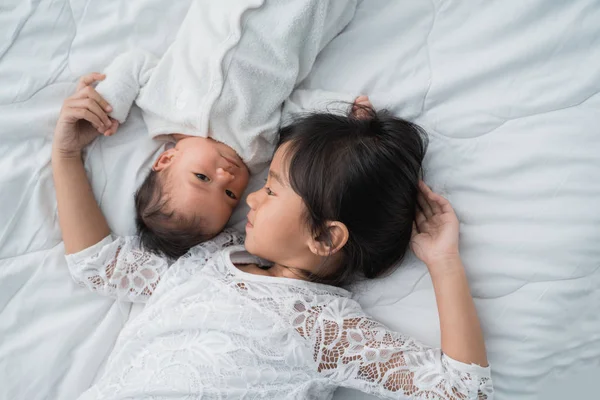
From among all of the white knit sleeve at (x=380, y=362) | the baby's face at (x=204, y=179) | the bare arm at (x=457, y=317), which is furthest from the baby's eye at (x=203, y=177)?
the bare arm at (x=457, y=317)

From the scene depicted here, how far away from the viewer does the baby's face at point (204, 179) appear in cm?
101

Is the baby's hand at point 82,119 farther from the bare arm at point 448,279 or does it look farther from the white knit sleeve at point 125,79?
the bare arm at point 448,279

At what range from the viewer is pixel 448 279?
92cm

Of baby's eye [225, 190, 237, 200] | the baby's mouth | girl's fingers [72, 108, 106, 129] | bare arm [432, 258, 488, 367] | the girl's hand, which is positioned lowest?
bare arm [432, 258, 488, 367]

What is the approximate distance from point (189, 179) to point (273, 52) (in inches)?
11.6

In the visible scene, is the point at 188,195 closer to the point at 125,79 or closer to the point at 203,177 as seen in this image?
the point at 203,177

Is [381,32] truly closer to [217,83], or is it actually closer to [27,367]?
[217,83]

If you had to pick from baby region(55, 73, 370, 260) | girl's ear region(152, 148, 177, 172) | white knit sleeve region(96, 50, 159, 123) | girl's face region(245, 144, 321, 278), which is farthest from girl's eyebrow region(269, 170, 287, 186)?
white knit sleeve region(96, 50, 159, 123)

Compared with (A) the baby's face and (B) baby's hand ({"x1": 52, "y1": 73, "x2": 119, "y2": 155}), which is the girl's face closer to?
(A) the baby's face

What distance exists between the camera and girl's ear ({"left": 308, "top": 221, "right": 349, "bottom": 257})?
3.08 ft

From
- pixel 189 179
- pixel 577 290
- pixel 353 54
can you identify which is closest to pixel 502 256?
pixel 577 290

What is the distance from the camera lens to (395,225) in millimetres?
963

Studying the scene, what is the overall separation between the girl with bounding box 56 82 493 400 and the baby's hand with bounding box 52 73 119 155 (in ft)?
1.11

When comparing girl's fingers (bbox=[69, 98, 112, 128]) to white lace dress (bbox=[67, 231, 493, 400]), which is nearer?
white lace dress (bbox=[67, 231, 493, 400])
